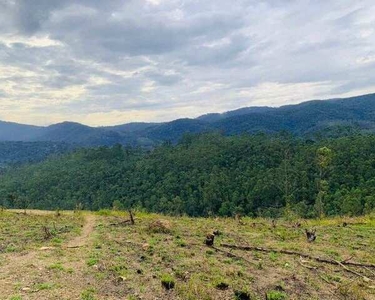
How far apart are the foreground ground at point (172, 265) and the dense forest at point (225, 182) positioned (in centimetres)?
5025

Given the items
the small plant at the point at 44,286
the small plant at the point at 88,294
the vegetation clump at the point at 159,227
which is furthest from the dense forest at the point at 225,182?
the small plant at the point at 44,286

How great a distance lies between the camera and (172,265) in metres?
13.4

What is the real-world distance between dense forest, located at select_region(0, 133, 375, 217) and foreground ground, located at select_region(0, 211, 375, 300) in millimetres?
50250

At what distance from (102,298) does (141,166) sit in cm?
12362

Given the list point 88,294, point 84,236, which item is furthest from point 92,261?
point 84,236

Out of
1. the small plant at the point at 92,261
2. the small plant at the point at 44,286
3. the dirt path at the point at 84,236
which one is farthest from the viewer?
the dirt path at the point at 84,236

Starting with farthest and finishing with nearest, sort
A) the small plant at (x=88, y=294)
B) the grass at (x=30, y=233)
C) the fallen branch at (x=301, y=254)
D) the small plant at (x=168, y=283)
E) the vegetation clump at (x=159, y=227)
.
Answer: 1. the vegetation clump at (x=159, y=227)
2. the grass at (x=30, y=233)
3. the fallen branch at (x=301, y=254)
4. the small plant at (x=168, y=283)
5. the small plant at (x=88, y=294)

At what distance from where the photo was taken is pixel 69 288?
33.9ft

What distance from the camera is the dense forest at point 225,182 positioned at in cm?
8369

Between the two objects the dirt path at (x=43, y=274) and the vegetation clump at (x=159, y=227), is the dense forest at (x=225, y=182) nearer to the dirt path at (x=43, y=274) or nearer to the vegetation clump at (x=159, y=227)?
the vegetation clump at (x=159, y=227)

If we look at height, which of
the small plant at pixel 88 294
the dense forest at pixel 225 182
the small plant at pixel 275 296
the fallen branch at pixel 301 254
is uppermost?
the small plant at pixel 88 294

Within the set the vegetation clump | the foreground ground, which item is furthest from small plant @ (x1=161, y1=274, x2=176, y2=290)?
the vegetation clump

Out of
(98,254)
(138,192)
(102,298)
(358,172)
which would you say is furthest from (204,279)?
(138,192)

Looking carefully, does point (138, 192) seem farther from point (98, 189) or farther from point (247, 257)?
point (247, 257)
